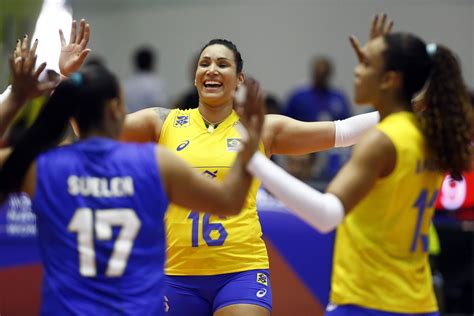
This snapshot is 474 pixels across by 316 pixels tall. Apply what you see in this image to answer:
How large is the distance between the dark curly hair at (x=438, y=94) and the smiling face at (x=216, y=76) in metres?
1.81

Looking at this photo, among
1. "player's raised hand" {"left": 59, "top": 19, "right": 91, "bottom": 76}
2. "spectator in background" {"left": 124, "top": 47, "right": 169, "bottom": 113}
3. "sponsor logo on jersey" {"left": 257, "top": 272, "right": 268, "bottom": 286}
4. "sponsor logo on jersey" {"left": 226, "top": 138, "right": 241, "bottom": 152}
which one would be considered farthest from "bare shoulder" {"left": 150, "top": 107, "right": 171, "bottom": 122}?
"spectator in background" {"left": 124, "top": 47, "right": 169, "bottom": 113}

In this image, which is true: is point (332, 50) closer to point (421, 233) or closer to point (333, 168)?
point (333, 168)

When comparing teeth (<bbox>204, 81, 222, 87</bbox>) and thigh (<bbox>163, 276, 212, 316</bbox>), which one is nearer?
thigh (<bbox>163, 276, 212, 316</bbox>)

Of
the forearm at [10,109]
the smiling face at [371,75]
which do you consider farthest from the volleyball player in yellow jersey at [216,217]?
the forearm at [10,109]

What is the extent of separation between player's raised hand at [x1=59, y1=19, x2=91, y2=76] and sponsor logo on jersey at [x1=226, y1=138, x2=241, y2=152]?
42.0 inches

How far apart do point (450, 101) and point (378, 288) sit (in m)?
0.96

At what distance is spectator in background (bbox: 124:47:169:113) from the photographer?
527 inches

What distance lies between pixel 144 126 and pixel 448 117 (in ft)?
7.12

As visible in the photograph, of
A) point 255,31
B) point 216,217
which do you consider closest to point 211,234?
point 216,217

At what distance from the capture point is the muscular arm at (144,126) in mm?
6281

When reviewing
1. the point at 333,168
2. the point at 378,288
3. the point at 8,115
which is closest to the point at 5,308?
the point at 333,168

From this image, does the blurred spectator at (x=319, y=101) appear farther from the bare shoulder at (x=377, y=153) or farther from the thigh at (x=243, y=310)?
the bare shoulder at (x=377, y=153)

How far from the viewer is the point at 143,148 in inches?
175

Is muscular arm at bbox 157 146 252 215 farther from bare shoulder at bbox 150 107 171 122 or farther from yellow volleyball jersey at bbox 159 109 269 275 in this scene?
bare shoulder at bbox 150 107 171 122
